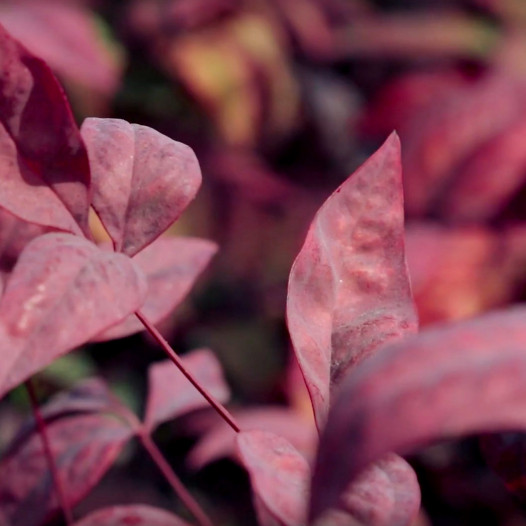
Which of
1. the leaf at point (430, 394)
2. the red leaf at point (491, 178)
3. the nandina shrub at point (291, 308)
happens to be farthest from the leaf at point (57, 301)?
the red leaf at point (491, 178)

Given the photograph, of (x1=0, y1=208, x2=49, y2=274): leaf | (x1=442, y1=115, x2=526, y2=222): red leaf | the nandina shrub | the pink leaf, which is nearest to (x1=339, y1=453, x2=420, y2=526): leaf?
the nandina shrub

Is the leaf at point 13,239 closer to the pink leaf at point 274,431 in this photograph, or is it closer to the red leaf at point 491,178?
the pink leaf at point 274,431

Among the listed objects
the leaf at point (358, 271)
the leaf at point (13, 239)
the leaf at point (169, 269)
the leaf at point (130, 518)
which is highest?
the leaf at point (358, 271)

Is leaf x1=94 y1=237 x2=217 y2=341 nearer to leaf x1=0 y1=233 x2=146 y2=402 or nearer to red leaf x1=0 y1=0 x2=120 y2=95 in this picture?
leaf x1=0 y1=233 x2=146 y2=402

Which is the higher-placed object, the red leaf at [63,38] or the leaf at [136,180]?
the leaf at [136,180]

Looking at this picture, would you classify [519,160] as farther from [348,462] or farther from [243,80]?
[348,462]
